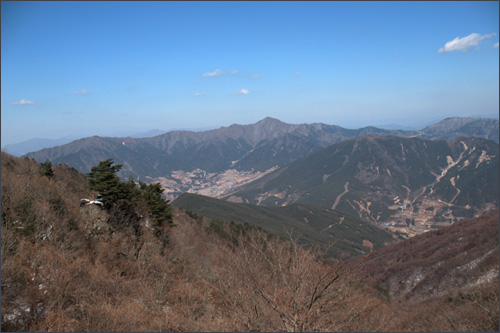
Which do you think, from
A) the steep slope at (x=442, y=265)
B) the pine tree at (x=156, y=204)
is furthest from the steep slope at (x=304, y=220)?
the pine tree at (x=156, y=204)

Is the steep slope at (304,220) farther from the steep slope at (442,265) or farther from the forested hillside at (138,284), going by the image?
the forested hillside at (138,284)

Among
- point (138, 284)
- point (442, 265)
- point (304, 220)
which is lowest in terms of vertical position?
point (304, 220)

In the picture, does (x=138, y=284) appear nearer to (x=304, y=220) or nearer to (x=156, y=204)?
(x=156, y=204)

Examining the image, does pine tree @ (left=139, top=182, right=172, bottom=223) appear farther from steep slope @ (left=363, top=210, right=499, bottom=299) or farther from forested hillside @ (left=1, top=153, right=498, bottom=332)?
steep slope @ (left=363, top=210, right=499, bottom=299)

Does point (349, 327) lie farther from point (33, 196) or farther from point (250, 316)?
point (33, 196)

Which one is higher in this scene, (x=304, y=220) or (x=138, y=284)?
(x=138, y=284)

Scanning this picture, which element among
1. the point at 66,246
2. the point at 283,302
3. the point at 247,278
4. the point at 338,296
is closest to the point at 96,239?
the point at 66,246

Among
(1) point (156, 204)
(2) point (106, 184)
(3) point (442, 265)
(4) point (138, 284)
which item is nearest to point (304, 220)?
(3) point (442, 265)
